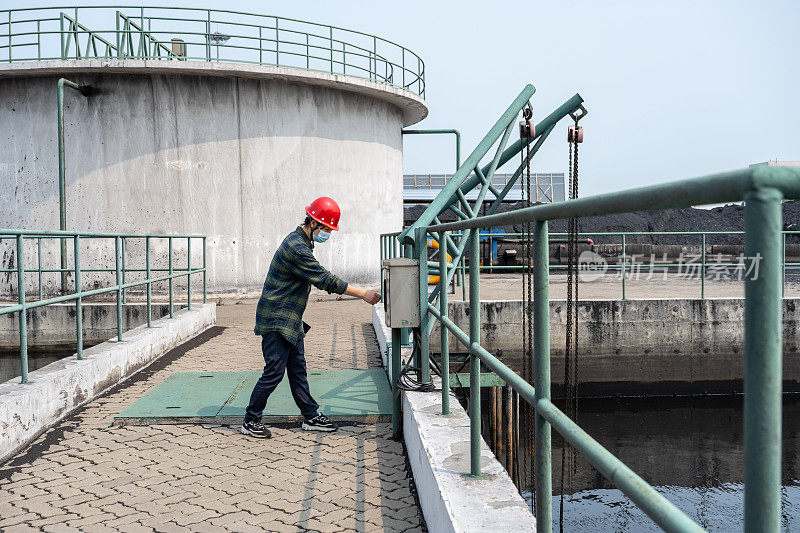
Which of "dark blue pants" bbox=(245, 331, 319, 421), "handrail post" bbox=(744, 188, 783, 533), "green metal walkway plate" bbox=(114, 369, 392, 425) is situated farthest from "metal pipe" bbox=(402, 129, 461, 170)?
"handrail post" bbox=(744, 188, 783, 533)

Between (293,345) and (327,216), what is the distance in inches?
40.1

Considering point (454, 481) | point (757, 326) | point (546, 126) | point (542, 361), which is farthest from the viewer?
point (546, 126)

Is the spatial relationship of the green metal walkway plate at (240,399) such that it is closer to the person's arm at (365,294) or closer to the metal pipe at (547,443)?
the person's arm at (365,294)

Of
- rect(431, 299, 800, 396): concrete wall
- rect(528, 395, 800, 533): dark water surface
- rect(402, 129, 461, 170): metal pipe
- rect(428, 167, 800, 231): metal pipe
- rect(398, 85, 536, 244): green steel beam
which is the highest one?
rect(402, 129, 461, 170): metal pipe

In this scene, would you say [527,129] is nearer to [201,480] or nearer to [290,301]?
[290,301]

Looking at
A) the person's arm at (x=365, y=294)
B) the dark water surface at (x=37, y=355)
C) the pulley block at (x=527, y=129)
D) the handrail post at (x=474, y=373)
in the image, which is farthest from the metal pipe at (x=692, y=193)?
the dark water surface at (x=37, y=355)

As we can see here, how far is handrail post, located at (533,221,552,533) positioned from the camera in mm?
2031

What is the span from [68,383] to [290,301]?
2.27 m

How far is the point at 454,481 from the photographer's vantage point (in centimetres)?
321

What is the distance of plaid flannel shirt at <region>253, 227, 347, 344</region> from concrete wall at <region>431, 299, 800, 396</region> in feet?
26.3

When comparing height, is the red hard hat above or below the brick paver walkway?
above

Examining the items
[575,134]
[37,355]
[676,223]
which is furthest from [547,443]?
[676,223]

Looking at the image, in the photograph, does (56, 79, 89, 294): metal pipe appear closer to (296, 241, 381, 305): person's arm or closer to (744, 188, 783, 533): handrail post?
(296, 241, 381, 305): person's arm

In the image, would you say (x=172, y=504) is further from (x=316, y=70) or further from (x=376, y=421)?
(x=316, y=70)
